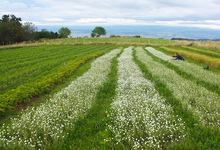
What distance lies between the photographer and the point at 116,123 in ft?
17.4

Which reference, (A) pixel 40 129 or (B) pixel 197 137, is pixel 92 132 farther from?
(B) pixel 197 137

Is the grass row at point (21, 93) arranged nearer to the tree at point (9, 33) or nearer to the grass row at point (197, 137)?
the grass row at point (197, 137)

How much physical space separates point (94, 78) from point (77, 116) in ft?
18.5

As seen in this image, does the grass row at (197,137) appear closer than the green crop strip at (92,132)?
Yes

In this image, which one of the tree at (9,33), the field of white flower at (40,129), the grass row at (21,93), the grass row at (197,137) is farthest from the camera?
the tree at (9,33)

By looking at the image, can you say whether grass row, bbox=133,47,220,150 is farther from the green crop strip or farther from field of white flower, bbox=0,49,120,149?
field of white flower, bbox=0,49,120,149

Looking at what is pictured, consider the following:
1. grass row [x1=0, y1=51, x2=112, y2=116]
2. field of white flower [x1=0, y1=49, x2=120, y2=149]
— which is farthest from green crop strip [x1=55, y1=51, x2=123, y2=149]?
grass row [x1=0, y1=51, x2=112, y2=116]

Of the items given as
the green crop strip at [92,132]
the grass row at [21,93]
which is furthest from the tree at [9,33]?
the green crop strip at [92,132]

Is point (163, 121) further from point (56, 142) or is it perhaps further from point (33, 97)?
point (33, 97)

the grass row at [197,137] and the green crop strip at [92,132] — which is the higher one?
the grass row at [197,137]

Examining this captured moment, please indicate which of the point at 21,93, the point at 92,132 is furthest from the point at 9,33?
the point at 92,132

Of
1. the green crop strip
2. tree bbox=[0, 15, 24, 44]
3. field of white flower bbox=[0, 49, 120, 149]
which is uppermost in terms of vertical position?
tree bbox=[0, 15, 24, 44]

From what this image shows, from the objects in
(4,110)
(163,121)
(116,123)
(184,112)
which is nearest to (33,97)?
(4,110)

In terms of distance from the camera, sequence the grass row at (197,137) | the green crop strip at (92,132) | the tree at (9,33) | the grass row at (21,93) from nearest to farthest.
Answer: the grass row at (197,137) → the green crop strip at (92,132) → the grass row at (21,93) → the tree at (9,33)
